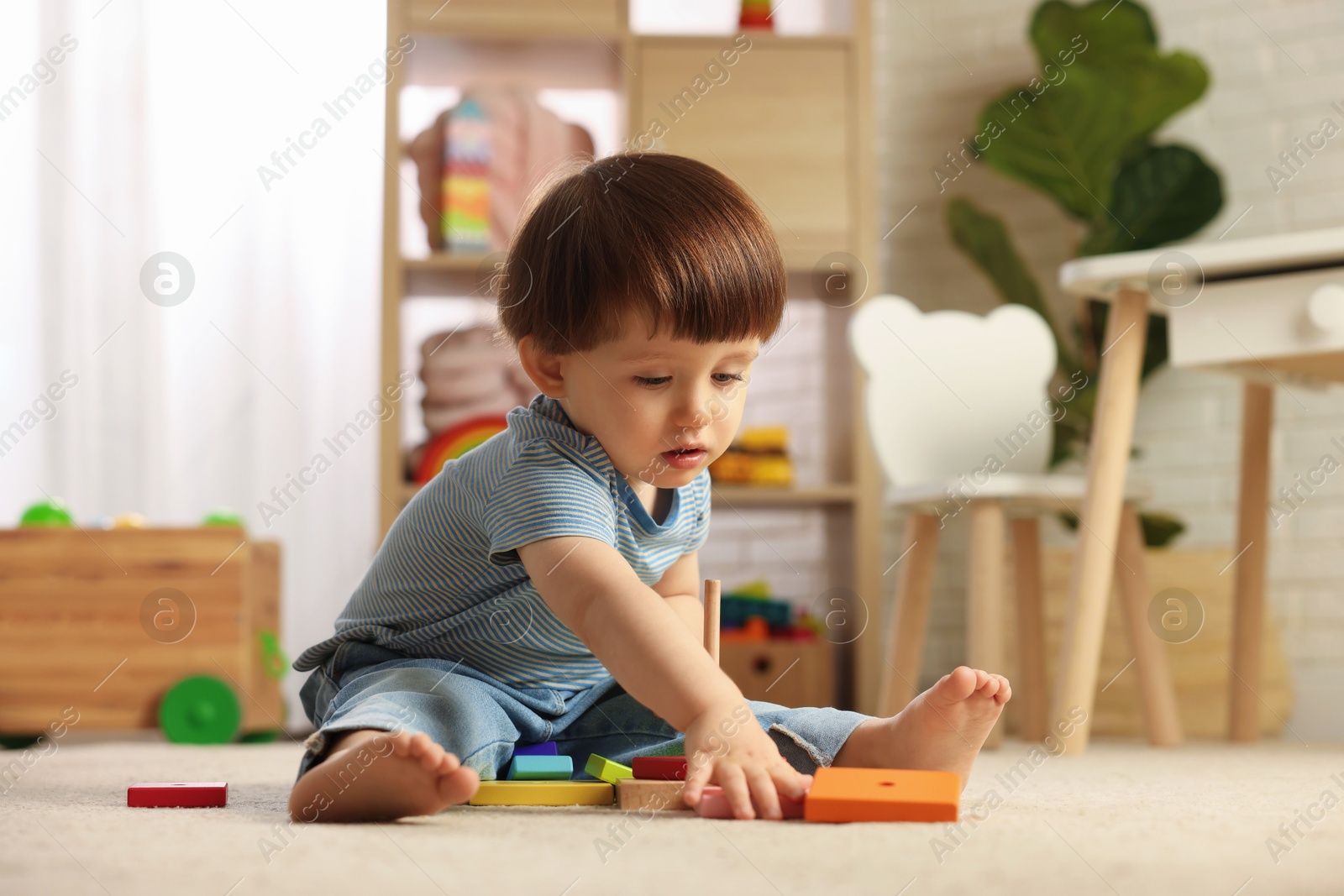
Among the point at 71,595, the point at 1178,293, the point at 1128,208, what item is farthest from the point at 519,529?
the point at 1128,208

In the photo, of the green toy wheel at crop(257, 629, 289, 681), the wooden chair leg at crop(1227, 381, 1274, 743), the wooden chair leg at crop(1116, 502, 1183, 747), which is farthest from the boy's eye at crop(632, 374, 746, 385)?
the green toy wheel at crop(257, 629, 289, 681)

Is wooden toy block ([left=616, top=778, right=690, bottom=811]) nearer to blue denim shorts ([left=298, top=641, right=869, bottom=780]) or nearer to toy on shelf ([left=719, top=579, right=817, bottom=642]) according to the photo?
blue denim shorts ([left=298, top=641, right=869, bottom=780])

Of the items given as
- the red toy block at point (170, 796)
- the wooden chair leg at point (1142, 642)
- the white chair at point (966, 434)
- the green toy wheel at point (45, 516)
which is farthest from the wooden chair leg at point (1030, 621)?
the green toy wheel at point (45, 516)

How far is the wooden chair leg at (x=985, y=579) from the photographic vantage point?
1.67 m

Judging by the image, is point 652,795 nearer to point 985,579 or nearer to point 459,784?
point 459,784

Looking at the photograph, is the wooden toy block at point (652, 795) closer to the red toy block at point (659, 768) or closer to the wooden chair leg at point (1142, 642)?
the red toy block at point (659, 768)

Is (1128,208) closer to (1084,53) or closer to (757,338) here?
(1084,53)

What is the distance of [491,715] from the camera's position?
0.91 meters

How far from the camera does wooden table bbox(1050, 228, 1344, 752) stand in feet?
4.33

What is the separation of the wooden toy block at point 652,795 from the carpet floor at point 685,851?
15 mm

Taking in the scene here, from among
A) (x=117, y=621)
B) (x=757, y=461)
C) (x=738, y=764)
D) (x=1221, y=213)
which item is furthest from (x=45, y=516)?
(x=1221, y=213)

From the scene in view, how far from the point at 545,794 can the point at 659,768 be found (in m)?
0.08

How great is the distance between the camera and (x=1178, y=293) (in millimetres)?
1411

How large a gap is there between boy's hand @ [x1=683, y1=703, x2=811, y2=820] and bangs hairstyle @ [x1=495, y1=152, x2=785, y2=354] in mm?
275
